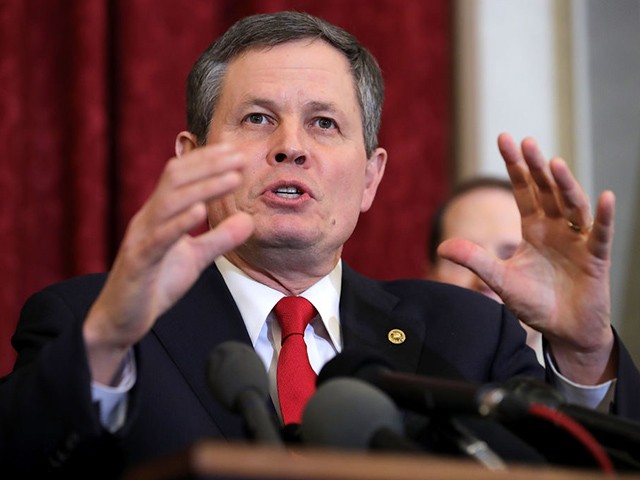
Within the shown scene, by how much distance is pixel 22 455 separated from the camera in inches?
59.5

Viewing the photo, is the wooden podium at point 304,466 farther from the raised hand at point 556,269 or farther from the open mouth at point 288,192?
the open mouth at point 288,192

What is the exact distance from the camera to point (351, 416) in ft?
3.94

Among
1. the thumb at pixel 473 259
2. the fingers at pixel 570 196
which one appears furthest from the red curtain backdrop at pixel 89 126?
the fingers at pixel 570 196

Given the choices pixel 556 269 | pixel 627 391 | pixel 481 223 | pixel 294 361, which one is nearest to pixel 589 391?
pixel 627 391

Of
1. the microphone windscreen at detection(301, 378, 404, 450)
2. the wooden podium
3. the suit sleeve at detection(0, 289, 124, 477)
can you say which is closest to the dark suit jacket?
the suit sleeve at detection(0, 289, 124, 477)

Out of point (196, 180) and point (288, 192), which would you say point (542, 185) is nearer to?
point (288, 192)

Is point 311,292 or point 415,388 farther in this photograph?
point 311,292

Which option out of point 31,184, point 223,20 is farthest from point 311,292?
point 223,20

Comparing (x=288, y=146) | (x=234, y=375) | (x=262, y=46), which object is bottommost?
(x=234, y=375)

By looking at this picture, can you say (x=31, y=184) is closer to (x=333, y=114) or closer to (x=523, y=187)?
(x=333, y=114)

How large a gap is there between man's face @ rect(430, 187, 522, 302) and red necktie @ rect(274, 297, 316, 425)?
1328 millimetres

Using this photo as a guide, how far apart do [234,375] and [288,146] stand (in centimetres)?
86

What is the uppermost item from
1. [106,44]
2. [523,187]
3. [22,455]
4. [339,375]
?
[106,44]

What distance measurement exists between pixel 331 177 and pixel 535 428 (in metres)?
0.87
